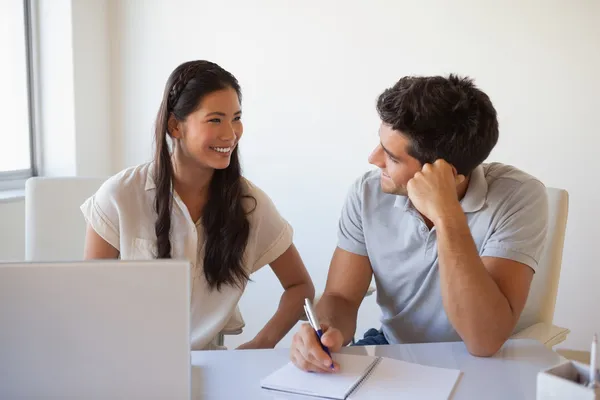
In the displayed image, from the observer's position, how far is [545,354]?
131cm

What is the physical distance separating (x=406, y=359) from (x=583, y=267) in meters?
1.61

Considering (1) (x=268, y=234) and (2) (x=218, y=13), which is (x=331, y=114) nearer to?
(2) (x=218, y=13)

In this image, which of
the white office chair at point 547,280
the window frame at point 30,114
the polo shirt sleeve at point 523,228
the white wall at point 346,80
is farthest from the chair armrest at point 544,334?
the window frame at point 30,114

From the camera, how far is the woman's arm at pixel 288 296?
168cm

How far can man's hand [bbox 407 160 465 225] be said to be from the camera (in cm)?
146

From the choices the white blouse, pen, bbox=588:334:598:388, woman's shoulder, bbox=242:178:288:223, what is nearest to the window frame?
the white blouse

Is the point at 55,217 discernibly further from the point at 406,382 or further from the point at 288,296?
the point at 406,382

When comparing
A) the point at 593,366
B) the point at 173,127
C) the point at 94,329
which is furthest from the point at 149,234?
the point at 593,366

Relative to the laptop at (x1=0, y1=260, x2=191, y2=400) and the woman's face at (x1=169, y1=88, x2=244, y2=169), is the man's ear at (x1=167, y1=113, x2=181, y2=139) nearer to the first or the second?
the woman's face at (x1=169, y1=88, x2=244, y2=169)

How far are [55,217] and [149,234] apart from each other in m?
0.36

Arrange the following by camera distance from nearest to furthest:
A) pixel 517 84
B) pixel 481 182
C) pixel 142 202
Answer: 1. pixel 481 182
2. pixel 142 202
3. pixel 517 84

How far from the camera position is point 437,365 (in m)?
1.25

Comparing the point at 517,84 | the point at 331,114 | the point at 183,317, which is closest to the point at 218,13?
the point at 331,114

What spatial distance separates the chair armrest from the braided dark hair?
2.26 feet
